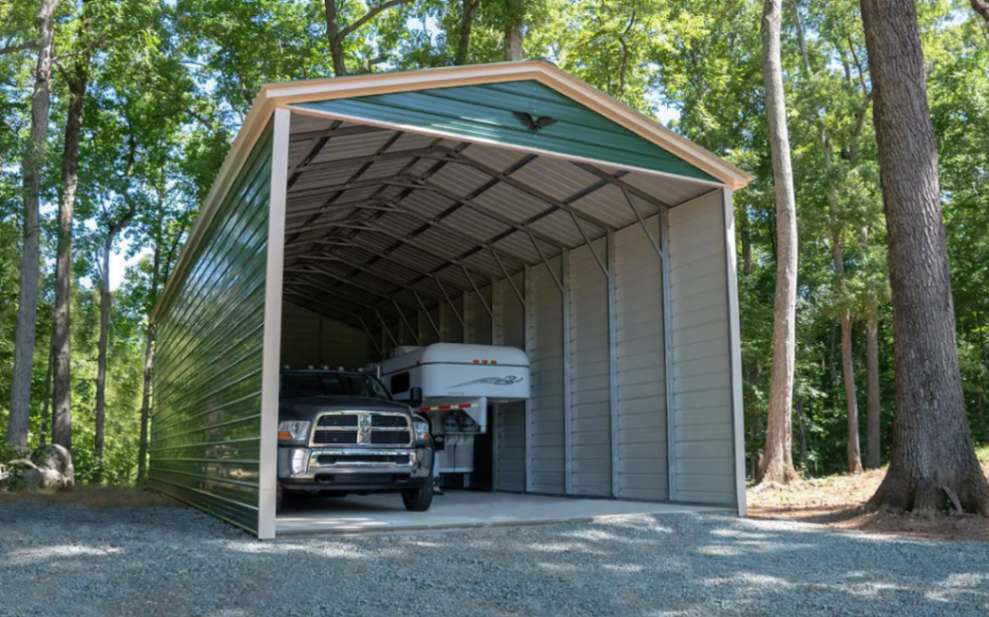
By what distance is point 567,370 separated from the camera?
14.0m

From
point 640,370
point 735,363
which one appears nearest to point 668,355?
point 640,370

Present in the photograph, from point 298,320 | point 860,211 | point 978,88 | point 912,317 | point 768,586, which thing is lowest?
point 768,586

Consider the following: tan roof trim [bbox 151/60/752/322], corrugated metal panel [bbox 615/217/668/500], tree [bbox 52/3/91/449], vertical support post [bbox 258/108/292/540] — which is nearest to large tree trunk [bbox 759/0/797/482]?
corrugated metal panel [bbox 615/217/668/500]

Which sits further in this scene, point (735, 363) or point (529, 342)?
point (529, 342)

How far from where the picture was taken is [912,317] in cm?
1000

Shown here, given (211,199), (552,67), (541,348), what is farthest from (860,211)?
(211,199)

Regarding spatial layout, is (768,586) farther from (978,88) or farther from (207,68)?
(978,88)

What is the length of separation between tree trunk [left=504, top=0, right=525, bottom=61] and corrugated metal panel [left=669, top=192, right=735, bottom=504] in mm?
8392

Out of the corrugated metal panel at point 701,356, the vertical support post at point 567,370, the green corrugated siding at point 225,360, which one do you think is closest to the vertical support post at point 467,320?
the vertical support post at point 567,370

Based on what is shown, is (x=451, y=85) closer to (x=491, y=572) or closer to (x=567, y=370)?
(x=491, y=572)

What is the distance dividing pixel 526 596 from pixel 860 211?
17.5 m

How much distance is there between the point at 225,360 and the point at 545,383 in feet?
21.1

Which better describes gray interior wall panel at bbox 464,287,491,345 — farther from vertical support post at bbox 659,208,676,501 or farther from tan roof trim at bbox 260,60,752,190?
tan roof trim at bbox 260,60,752,190

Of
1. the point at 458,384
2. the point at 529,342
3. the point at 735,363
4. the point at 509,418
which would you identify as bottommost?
the point at 509,418
